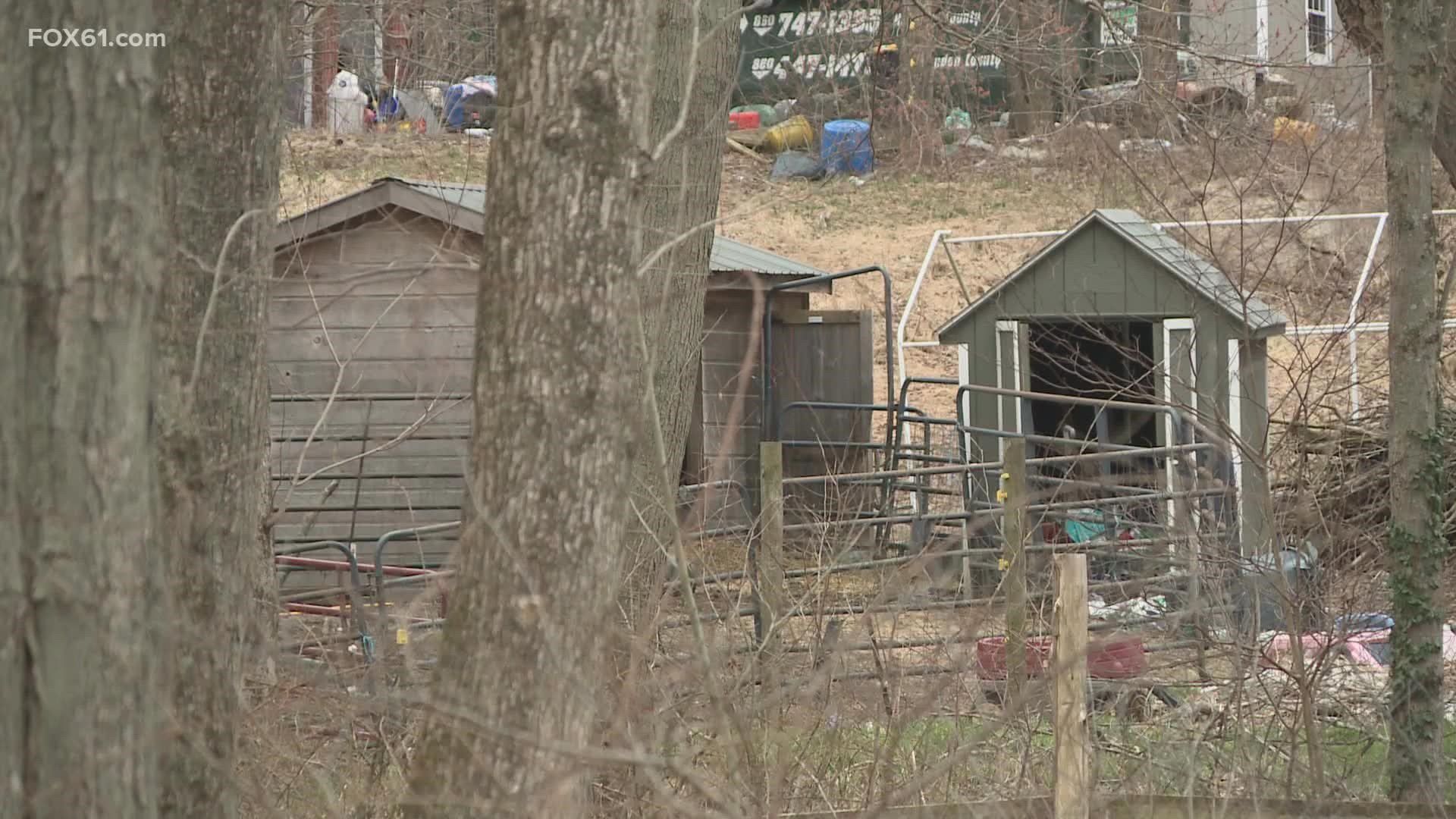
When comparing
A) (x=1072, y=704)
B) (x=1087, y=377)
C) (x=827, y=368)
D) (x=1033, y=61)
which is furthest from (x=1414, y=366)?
(x=827, y=368)

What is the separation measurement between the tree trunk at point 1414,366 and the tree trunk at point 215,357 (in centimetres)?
445

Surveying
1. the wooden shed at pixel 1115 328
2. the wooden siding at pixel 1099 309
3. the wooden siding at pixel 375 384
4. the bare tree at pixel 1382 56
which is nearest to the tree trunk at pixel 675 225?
the bare tree at pixel 1382 56

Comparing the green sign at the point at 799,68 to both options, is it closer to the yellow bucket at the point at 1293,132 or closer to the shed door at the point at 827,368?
the shed door at the point at 827,368

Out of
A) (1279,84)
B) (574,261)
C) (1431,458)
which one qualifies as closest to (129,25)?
(574,261)

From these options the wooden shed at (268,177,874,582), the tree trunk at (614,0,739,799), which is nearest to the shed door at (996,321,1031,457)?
the wooden shed at (268,177,874,582)

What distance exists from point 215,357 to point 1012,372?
9.23m

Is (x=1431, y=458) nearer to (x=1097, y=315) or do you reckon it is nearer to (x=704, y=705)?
(x=704, y=705)

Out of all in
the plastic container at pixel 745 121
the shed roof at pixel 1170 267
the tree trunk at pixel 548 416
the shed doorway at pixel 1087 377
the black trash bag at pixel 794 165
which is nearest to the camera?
the tree trunk at pixel 548 416

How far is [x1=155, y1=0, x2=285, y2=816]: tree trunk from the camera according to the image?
3.63m

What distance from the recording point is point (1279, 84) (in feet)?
63.8

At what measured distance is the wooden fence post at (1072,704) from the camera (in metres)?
4.63

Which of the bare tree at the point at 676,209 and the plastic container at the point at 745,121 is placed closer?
the bare tree at the point at 676,209
